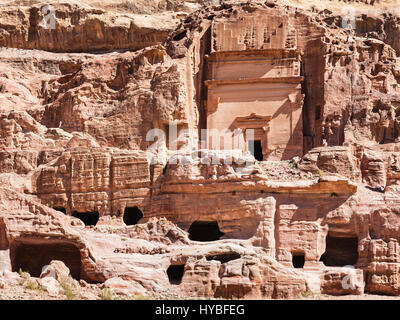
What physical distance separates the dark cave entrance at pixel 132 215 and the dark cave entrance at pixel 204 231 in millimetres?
2486

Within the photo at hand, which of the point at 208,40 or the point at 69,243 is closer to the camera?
the point at 69,243

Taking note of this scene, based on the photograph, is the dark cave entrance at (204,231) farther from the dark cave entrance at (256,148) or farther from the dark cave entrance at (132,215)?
the dark cave entrance at (256,148)

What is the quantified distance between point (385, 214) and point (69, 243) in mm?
12581

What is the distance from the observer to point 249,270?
33.3 metres

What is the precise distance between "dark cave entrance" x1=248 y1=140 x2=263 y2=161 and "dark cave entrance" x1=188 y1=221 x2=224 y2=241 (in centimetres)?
599

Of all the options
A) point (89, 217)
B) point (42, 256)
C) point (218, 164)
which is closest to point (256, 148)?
point (218, 164)

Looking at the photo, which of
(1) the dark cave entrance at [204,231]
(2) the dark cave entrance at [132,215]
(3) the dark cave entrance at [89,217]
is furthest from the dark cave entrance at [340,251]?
(3) the dark cave entrance at [89,217]

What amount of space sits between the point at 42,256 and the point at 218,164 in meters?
8.12

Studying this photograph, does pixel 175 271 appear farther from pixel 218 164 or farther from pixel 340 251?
pixel 340 251

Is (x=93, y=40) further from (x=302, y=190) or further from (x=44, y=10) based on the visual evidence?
(x=302, y=190)

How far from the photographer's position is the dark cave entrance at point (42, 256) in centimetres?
3666

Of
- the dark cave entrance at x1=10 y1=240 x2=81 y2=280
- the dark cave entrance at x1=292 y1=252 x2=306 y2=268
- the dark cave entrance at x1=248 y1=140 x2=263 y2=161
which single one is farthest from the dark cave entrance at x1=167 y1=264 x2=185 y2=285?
the dark cave entrance at x1=248 y1=140 x2=263 y2=161

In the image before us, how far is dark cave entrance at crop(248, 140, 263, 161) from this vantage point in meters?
44.4

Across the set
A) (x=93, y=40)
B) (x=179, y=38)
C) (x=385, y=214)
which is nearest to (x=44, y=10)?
(x=93, y=40)
